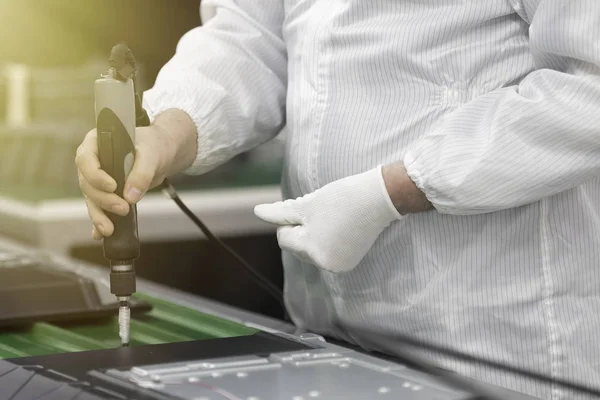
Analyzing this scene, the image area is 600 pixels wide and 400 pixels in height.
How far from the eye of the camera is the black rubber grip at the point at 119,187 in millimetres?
990

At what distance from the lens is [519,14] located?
1044mm

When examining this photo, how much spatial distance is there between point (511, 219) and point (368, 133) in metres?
0.19

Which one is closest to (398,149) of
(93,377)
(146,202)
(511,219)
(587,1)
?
(511,219)

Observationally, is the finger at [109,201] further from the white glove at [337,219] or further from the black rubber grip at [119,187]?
the white glove at [337,219]

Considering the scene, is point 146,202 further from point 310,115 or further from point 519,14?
point 519,14

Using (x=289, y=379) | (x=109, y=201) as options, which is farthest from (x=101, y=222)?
(x=289, y=379)

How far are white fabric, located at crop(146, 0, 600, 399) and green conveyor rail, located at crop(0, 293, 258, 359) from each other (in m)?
0.16

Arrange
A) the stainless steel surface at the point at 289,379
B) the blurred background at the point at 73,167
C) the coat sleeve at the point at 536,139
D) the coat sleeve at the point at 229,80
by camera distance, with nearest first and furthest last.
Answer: the stainless steel surface at the point at 289,379 < the coat sleeve at the point at 536,139 < the coat sleeve at the point at 229,80 < the blurred background at the point at 73,167

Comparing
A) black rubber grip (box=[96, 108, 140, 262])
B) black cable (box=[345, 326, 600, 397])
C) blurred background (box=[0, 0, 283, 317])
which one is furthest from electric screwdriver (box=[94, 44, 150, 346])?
blurred background (box=[0, 0, 283, 317])

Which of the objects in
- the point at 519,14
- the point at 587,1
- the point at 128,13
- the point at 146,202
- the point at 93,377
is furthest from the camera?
the point at 128,13

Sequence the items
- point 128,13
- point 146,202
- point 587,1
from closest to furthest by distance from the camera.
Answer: point 587,1, point 146,202, point 128,13

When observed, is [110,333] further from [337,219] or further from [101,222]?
[337,219]

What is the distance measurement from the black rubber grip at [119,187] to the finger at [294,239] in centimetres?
18

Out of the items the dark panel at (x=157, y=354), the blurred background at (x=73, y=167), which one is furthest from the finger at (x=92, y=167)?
the blurred background at (x=73, y=167)
